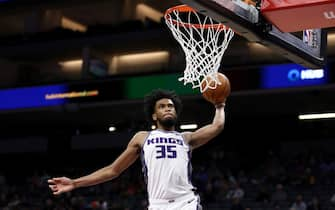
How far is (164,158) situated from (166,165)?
2.1 inches

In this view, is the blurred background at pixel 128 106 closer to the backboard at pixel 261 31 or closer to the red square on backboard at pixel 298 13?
the backboard at pixel 261 31

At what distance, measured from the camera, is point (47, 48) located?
2050 centimetres

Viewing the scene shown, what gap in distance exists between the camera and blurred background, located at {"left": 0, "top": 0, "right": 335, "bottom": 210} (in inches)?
679

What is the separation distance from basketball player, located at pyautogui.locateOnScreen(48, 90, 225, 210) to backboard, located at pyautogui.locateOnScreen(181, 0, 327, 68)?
706mm

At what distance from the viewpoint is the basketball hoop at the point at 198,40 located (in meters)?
6.20

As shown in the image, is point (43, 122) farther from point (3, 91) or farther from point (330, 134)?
point (330, 134)

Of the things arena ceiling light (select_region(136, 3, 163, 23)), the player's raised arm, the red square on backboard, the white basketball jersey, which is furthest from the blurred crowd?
the white basketball jersey

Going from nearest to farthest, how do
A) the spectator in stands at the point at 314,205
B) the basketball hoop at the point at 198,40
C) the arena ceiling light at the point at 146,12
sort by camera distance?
the basketball hoop at the point at 198,40, the spectator in stands at the point at 314,205, the arena ceiling light at the point at 146,12

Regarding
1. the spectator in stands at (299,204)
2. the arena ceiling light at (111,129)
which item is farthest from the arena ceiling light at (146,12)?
the spectator in stands at (299,204)

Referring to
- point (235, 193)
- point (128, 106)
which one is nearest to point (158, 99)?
point (235, 193)

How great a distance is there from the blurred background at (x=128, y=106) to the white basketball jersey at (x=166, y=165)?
11.0m

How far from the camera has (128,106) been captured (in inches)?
763

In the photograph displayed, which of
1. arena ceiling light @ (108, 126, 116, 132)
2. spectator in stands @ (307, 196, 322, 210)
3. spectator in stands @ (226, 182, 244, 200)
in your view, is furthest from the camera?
arena ceiling light @ (108, 126, 116, 132)

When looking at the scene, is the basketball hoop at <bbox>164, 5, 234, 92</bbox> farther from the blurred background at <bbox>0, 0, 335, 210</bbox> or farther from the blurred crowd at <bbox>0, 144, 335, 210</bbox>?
the blurred crowd at <bbox>0, 144, 335, 210</bbox>
